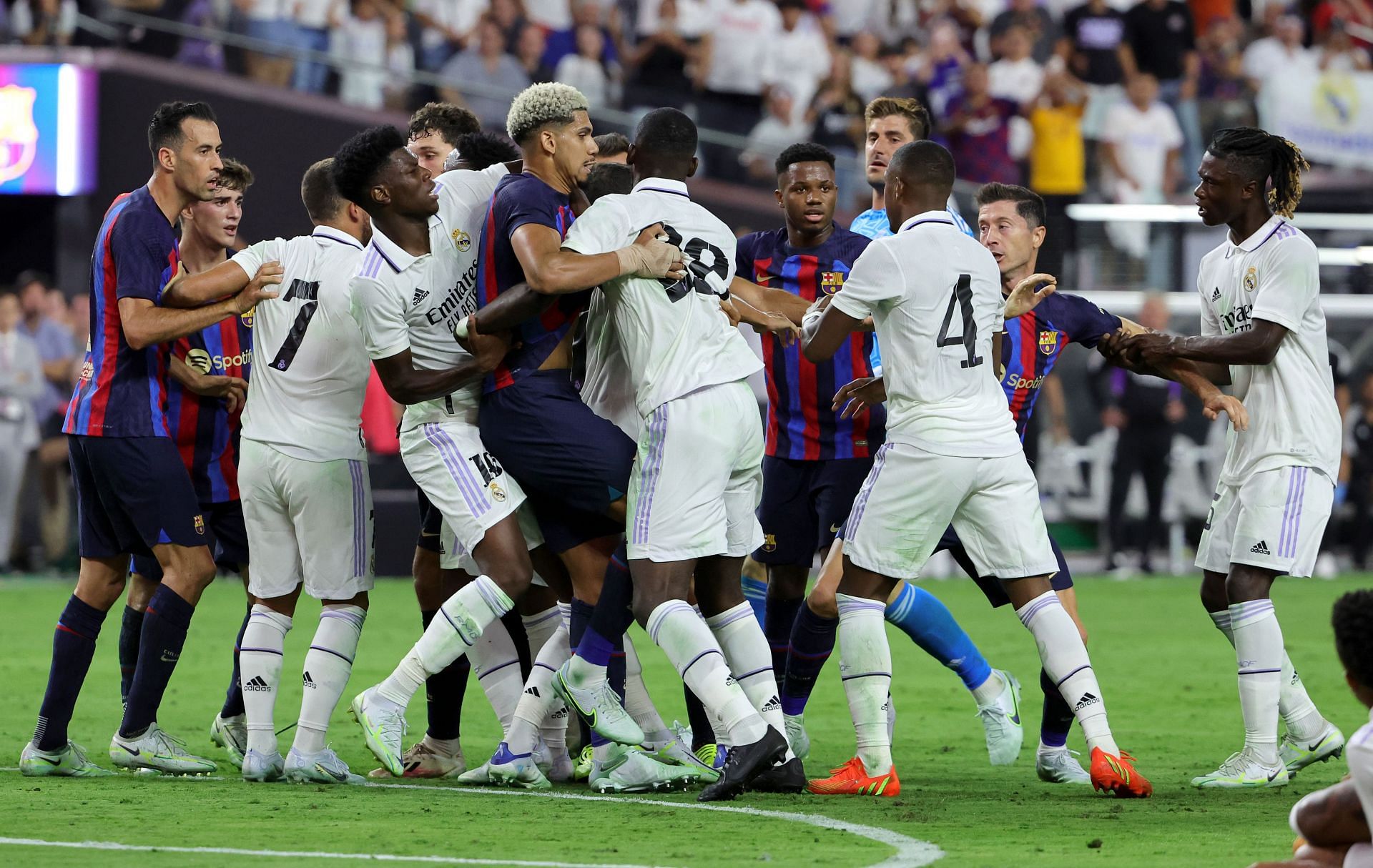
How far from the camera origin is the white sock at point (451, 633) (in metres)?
6.44

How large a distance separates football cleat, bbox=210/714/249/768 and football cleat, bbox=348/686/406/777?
3.87ft

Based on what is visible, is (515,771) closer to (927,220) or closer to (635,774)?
(635,774)

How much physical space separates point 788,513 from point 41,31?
12.1 metres

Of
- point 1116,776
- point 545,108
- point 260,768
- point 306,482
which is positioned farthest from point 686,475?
point 260,768

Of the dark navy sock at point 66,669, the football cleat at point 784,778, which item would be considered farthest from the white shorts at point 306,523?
the football cleat at point 784,778

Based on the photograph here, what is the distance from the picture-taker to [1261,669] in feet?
22.1

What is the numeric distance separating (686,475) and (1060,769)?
2.02 m

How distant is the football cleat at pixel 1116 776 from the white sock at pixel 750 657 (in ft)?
3.57

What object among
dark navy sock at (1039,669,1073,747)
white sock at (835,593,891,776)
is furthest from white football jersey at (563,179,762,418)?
dark navy sock at (1039,669,1073,747)

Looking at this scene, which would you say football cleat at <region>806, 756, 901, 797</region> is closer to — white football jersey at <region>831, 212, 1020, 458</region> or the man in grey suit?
white football jersey at <region>831, 212, 1020, 458</region>

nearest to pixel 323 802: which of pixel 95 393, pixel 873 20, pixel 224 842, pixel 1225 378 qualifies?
pixel 224 842

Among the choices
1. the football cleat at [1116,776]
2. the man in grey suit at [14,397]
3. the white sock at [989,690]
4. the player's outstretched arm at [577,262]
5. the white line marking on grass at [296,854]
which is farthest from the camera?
the man in grey suit at [14,397]

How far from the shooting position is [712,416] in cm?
632

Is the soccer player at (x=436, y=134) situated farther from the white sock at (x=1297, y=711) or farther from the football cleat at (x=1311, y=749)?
the football cleat at (x=1311, y=749)
